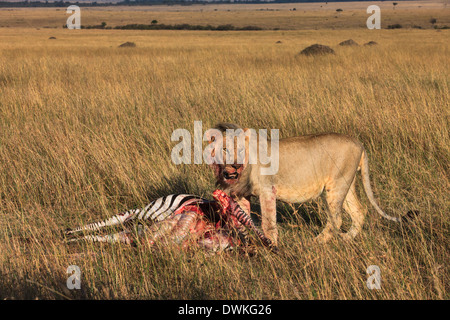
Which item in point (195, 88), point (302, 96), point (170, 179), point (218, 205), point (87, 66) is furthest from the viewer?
point (87, 66)

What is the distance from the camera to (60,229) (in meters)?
4.20

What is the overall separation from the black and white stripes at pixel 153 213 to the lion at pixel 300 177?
48 cm

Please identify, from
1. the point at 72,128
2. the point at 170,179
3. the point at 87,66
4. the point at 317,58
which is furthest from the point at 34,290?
the point at 317,58

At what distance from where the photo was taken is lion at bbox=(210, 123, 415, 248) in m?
3.44

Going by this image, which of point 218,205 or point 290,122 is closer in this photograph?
point 218,205

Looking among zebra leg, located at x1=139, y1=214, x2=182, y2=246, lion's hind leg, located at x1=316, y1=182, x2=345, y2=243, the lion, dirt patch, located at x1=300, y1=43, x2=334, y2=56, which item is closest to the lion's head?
the lion

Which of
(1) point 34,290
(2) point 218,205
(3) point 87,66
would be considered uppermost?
(3) point 87,66

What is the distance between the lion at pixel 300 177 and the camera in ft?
11.3

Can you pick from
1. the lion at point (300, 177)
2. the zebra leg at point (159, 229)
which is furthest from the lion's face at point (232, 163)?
the zebra leg at point (159, 229)

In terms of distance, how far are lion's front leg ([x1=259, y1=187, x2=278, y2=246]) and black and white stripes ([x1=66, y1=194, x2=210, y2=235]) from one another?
601 millimetres

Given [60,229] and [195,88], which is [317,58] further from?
[60,229]

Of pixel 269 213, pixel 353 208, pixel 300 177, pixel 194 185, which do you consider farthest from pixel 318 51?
pixel 269 213

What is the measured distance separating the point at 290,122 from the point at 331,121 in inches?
21.9

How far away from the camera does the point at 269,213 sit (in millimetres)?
3457
